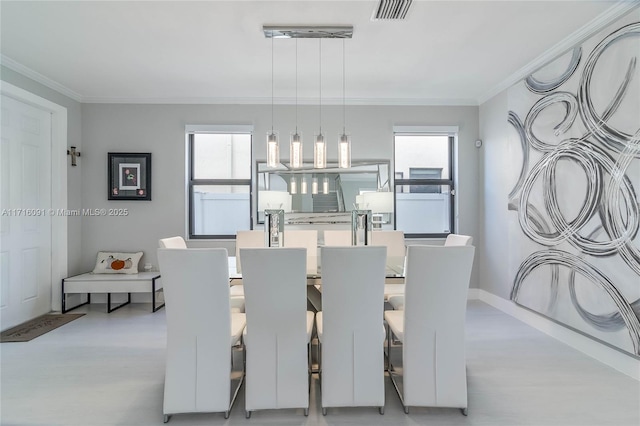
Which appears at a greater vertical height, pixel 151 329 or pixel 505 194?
pixel 505 194

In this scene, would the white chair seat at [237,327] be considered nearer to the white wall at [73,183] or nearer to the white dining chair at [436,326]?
the white dining chair at [436,326]

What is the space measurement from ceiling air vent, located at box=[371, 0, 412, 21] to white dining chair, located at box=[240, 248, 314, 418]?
1.83 m

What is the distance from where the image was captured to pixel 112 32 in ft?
9.24

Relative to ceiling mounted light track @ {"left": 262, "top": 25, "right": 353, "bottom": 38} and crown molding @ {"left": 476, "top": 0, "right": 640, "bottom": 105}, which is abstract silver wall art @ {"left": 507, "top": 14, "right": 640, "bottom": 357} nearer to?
crown molding @ {"left": 476, "top": 0, "right": 640, "bottom": 105}

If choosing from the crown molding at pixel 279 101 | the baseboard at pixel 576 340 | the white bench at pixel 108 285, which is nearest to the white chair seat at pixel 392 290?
the baseboard at pixel 576 340

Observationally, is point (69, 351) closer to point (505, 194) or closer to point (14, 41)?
point (14, 41)

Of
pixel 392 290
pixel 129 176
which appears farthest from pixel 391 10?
pixel 129 176

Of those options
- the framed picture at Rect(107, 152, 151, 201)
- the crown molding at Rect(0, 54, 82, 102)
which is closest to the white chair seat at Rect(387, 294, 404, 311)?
the framed picture at Rect(107, 152, 151, 201)

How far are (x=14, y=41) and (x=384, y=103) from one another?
3.75m

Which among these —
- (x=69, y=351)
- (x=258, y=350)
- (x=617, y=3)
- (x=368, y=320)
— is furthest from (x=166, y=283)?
(x=617, y=3)

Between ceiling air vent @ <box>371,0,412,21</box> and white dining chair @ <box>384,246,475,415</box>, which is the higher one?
ceiling air vent @ <box>371,0,412,21</box>

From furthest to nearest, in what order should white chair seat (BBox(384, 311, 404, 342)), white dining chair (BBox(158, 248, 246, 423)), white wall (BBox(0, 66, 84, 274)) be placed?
white wall (BBox(0, 66, 84, 274)), white chair seat (BBox(384, 311, 404, 342)), white dining chair (BBox(158, 248, 246, 423))

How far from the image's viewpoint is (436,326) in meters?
1.97

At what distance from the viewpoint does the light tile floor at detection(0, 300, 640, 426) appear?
6.59ft
